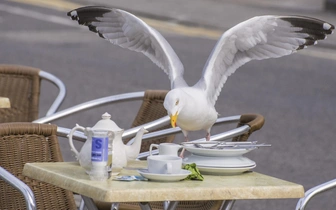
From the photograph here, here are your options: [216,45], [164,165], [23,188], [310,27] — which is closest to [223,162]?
[164,165]

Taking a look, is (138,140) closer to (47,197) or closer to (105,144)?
(105,144)

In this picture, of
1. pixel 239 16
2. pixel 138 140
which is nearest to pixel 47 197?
pixel 138 140

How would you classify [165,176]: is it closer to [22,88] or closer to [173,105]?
[173,105]

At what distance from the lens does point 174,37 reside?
56.1 ft

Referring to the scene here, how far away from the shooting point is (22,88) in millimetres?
6418

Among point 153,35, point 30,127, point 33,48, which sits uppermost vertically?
point 153,35

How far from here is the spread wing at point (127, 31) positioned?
15.6ft

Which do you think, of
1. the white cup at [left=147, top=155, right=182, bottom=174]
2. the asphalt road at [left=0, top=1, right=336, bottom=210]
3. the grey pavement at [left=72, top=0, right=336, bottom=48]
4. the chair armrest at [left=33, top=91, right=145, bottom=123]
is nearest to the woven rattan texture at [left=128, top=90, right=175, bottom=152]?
the chair armrest at [left=33, top=91, right=145, bottom=123]

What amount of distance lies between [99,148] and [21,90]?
2961mm

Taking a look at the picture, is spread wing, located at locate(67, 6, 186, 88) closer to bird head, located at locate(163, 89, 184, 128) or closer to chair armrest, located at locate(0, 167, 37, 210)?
bird head, located at locate(163, 89, 184, 128)

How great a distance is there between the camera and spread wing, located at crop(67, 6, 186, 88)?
476cm

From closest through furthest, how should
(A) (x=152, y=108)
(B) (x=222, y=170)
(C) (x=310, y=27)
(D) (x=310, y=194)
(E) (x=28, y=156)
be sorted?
1. (B) (x=222, y=170)
2. (D) (x=310, y=194)
3. (E) (x=28, y=156)
4. (C) (x=310, y=27)
5. (A) (x=152, y=108)

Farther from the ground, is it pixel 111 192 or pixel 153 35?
pixel 153 35

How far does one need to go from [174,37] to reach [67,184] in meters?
13.6
